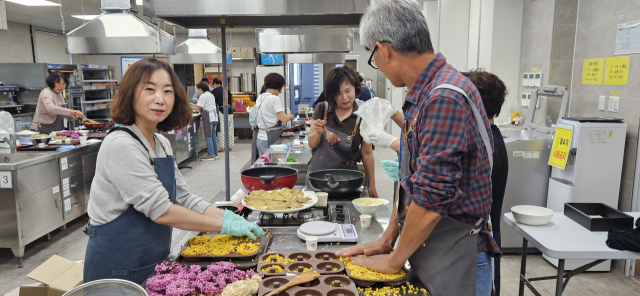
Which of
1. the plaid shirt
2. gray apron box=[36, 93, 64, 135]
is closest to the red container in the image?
the plaid shirt

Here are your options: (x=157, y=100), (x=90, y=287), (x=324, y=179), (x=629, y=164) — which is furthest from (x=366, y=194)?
(x=629, y=164)

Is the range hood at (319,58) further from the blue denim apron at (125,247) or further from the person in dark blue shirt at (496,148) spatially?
the blue denim apron at (125,247)

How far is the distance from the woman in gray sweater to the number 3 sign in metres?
2.76

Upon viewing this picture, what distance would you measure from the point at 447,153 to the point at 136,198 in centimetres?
119

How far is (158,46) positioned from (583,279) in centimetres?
419

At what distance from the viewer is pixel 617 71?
12.4 ft

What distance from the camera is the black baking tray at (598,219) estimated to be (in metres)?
2.43

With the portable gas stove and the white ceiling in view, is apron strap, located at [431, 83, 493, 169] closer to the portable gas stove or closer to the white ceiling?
the portable gas stove

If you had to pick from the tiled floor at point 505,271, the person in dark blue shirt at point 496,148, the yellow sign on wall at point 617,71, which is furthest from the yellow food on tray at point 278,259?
the yellow sign on wall at point 617,71

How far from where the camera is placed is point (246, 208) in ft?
7.55

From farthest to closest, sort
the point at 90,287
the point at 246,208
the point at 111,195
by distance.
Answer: the point at 246,208 → the point at 111,195 → the point at 90,287

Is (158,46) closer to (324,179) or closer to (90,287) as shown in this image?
(324,179)

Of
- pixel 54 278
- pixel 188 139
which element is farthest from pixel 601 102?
pixel 188 139

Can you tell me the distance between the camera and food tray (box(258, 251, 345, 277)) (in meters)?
1.48
